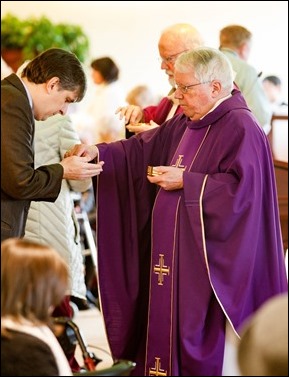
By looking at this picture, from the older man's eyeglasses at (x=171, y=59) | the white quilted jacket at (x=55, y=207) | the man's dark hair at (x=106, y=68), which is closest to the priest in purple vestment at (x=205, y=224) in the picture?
the older man's eyeglasses at (x=171, y=59)

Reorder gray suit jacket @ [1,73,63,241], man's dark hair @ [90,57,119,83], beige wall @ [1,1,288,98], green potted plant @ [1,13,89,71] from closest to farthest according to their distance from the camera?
gray suit jacket @ [1,73,63,241] → man's dark hair @ [90,57,119,83] → green potted plant @ [1,13,89,71] → beige wall @ [1,1,288,98]

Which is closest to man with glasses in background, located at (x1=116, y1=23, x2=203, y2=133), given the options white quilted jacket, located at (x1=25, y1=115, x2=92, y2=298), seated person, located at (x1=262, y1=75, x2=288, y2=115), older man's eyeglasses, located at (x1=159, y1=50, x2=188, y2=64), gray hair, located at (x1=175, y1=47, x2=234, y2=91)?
older man's eyeglasses, located at (x1=159, y1=50, x2=188, y2=64)

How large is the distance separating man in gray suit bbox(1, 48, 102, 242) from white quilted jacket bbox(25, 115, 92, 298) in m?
0.99

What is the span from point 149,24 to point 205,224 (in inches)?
338

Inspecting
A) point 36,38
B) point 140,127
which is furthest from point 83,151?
point 36,38

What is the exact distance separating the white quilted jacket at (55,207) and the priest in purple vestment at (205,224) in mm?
561

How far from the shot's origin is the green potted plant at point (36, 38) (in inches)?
376

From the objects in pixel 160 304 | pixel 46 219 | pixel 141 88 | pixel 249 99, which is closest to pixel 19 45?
pixel 141 88

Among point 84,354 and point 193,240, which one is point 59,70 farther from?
point 84,354

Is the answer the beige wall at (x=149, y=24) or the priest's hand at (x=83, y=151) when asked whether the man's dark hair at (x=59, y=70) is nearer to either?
the priest's hand at (x=83, y=151)

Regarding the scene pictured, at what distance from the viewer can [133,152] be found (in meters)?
5.20

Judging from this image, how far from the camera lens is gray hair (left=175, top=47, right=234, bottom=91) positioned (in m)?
4.72

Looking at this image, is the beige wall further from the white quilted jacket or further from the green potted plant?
the white quilted jacket

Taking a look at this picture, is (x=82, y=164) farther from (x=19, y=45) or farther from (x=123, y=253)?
(x=19, y=45)
